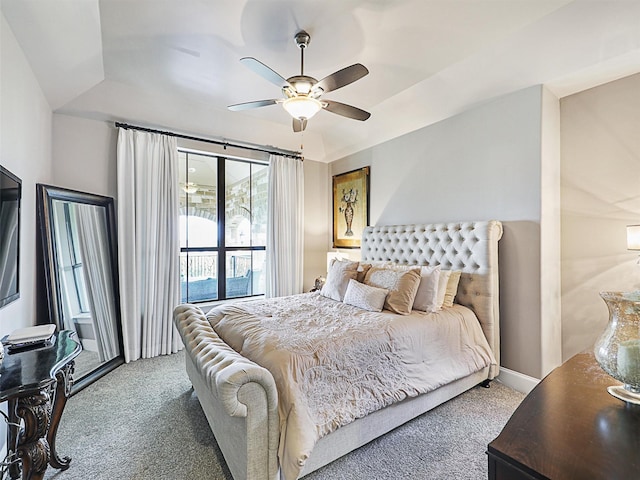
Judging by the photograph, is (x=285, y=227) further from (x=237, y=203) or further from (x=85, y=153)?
(x=85, y=153)

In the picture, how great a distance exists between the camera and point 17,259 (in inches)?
82.7

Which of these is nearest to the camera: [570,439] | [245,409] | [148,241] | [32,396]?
[570,439]

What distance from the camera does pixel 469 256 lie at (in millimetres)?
3039

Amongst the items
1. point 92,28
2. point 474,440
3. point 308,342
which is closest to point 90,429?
point 308,342

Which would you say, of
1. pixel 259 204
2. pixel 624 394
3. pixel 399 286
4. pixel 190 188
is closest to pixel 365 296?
pixel 399 286

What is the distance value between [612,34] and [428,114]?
5.25ft

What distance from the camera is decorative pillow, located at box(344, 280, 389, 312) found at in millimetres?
2750

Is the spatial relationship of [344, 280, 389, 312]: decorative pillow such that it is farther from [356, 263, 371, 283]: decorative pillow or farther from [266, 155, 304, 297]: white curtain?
[266, 155, 304, 297]: white curtain

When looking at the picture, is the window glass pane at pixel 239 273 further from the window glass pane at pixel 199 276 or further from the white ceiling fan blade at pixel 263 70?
the white ceiling fan blade at pixel 263 70

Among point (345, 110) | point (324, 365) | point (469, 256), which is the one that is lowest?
point (324, 365)

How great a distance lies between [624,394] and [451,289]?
185 cm

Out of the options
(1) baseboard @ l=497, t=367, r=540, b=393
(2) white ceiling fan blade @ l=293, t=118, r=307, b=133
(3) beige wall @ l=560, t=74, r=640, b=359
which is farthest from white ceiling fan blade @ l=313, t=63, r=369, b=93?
(1) baseboard @ l=497, t=367, r=540, b=393

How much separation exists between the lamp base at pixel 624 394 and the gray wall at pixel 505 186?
5.85ft

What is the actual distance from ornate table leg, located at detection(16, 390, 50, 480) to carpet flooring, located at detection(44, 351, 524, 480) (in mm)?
562
